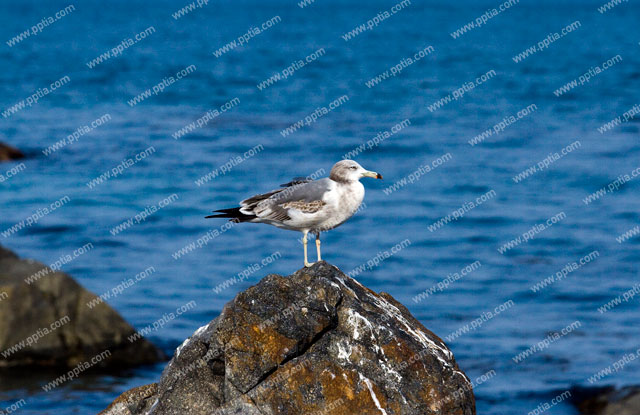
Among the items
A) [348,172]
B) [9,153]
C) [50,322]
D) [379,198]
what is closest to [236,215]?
[348,172]

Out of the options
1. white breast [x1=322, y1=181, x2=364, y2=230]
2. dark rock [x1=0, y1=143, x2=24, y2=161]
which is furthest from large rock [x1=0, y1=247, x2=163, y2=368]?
dark rock [x1=0, y1=143, x2=24, y2=161]

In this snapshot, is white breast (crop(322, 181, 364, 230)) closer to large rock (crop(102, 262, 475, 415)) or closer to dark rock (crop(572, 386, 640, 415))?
large rock (crop(102, 262, 475, 415))

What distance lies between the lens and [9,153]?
42250 millimetres

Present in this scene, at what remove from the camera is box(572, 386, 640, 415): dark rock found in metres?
17.7

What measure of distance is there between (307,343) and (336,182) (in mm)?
2748

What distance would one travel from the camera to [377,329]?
29.3 ft

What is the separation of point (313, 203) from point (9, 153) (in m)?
34.0

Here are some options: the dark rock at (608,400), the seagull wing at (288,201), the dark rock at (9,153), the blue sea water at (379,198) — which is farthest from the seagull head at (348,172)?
the dark rock at (9,153)

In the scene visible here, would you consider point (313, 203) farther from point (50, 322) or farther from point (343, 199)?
point (50, 322)

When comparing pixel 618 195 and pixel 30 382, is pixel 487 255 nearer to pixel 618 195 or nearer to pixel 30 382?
pixel 618 195

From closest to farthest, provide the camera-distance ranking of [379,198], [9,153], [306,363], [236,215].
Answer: [306,363] → [236,215] → [379,198] → [9,153]

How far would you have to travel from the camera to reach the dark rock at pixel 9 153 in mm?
42031

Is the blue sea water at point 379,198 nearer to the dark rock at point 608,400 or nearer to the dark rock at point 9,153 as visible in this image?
the dark rock at point 608,400

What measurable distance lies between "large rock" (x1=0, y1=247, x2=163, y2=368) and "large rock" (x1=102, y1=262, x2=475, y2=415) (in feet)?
33.8
